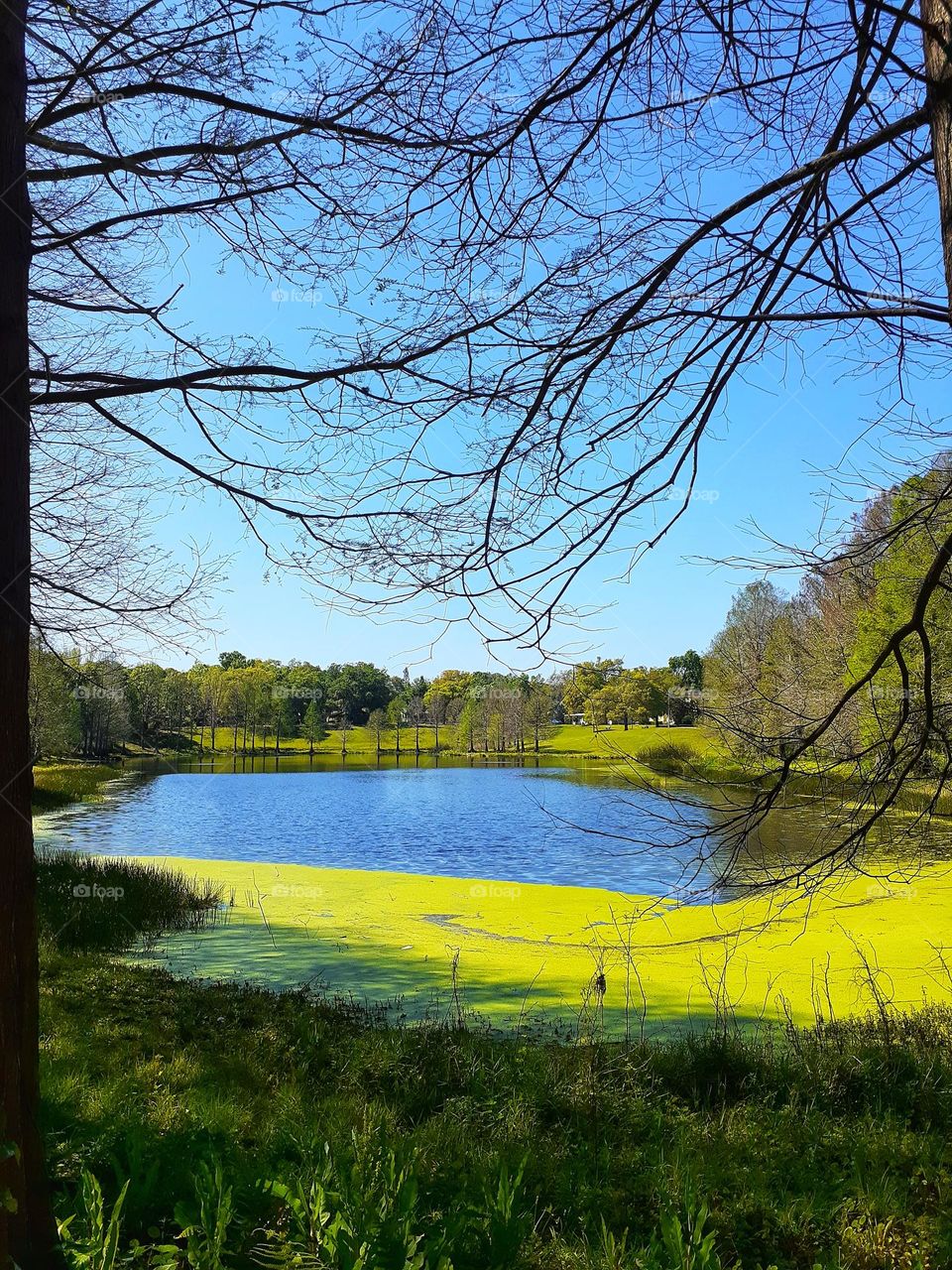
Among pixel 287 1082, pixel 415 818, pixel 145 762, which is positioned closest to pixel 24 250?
pixel 287 1082

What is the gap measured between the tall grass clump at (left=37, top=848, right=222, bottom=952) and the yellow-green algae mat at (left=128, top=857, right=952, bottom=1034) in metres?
0.41

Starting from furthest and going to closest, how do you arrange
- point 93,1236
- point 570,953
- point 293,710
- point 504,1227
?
1. point 293,710
2. point 570,953
3. point 504,1227
4. point 93,1236

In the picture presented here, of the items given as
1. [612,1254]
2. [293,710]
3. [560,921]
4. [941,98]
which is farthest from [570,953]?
[293,710]

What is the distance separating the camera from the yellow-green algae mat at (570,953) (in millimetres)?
6675

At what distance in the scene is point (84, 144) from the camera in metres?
3.91

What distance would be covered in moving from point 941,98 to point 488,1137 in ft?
12.7

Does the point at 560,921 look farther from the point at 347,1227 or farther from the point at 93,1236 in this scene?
the point at 93,1236

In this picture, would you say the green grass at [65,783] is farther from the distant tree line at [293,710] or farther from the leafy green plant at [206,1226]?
the leafy green plant at [206,1226]

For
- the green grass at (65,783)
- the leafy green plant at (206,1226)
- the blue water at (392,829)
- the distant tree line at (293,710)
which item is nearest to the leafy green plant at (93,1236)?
the leafy green plant at (206,1226)

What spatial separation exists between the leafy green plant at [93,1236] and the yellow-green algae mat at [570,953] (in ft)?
9.77

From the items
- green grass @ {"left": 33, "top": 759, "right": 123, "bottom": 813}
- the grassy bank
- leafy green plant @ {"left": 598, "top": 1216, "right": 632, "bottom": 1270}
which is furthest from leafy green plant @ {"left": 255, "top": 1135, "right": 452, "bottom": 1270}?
green grass @ {"left": 33, "top": 759, "right": 123, "bottom": 813}

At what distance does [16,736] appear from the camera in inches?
93.7

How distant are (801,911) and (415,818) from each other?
19.0 m

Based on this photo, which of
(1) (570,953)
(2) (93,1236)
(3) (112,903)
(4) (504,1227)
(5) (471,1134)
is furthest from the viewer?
(3) (112,903)
